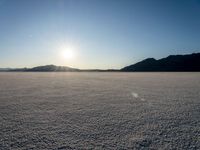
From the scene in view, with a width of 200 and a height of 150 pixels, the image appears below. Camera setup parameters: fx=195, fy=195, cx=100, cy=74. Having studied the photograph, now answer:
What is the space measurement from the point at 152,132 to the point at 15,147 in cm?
240

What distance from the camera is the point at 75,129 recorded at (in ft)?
12.8

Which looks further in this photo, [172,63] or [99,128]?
[172,63]

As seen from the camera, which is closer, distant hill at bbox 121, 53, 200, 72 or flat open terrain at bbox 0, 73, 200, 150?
flat open terrain at bbox 0, 73, 200, 150

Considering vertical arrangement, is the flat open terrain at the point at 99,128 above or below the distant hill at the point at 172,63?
below

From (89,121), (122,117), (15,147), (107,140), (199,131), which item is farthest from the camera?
(122,117)

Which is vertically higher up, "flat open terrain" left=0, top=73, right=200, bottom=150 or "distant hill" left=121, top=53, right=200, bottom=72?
"distant hill" left=121, top=53, right=200, bottom=72

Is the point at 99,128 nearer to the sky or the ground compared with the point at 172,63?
nearer to the ground

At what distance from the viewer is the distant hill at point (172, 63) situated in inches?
4419

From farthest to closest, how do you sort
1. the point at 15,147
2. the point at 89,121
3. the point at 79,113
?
1. the point at 79,113
2. the point at 89,121
3. the point at 15,147

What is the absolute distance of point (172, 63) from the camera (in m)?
121

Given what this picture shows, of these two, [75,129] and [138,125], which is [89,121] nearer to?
[75,129]

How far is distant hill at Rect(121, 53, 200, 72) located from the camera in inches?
4419

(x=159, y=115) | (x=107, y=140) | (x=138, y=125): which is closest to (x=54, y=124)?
(x=107, y=140)

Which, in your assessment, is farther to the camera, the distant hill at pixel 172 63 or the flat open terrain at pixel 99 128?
the distant hill at pixel 172 63
